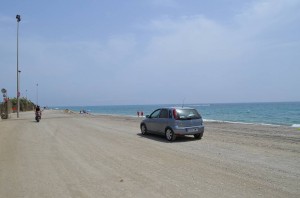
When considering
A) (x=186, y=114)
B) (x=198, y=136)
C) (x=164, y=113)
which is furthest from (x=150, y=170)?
(x=164, y=113)

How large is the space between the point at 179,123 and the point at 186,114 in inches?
26.7

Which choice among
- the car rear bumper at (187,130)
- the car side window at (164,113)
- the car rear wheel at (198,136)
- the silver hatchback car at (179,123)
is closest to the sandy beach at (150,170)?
the car rear bumper at (187,130)

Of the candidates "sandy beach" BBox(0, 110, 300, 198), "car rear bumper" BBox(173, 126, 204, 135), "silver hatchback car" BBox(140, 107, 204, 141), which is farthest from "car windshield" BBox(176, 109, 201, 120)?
"sandy beach" BBox(0, 110, 300, 198)

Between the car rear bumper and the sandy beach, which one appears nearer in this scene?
the sandy beach

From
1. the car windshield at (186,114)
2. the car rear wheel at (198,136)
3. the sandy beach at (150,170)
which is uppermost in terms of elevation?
the car windshield at (186,114)

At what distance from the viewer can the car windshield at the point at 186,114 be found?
1580cm

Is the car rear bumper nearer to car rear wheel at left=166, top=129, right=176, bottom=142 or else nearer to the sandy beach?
car rear wheel at left=166, top=129, right=176, bottom=142

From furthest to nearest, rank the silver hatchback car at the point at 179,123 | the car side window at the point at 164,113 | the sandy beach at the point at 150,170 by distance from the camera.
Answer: the car side window at the point at 164,113 → the silver hatchback car at the point at 179,123 → the sandy beach at the point at 150,170

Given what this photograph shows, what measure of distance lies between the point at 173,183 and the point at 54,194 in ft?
7.92

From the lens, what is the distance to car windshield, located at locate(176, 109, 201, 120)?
1580cm

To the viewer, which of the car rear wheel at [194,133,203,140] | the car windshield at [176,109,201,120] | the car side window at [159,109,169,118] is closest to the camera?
the car windshield at [176,109,201,120]

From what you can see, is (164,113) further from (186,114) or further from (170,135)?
(170,135)

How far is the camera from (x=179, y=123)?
15.6m

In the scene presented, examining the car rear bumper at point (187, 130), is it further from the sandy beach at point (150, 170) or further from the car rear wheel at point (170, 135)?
the sandy beach at point (150, 170)
